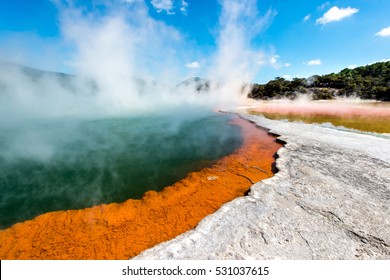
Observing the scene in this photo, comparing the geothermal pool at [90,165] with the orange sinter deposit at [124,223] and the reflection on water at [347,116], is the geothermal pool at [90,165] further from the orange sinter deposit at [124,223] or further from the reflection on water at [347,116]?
the reflection on water at [347,116]

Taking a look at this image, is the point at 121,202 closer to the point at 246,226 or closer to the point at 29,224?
the point at 29,224

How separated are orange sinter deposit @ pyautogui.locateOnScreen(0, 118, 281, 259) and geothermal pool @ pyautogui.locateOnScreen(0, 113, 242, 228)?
25.7 inches

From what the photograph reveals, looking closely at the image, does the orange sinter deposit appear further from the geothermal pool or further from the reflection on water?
the reflection on water


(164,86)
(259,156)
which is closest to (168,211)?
(259,156)

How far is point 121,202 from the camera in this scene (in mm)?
6660

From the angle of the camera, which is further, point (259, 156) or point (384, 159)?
point (259, 156)

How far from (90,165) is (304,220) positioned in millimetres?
9362

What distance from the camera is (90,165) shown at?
973 centimetres

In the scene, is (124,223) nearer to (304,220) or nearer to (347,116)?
(304,220)

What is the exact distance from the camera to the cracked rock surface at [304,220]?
412 cm

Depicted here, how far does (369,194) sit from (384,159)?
3901 millimetres

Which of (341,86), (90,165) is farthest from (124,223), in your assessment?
(341,86)

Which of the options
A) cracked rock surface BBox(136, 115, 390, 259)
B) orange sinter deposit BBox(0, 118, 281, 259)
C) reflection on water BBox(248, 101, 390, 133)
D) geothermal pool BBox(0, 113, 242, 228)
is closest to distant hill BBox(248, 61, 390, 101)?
reflection on water BBox(248, 101, 390, 133)

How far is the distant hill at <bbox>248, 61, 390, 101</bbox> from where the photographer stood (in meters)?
42.6
